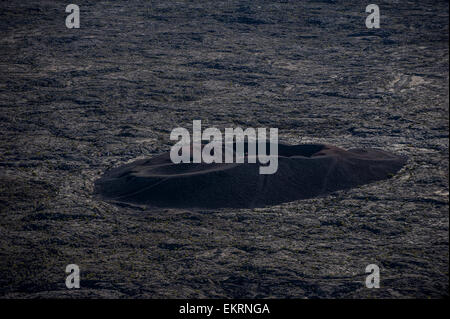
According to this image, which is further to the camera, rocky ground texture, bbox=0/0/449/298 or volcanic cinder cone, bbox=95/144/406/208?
volcanic cinder cone, bbox=95/144/406/208

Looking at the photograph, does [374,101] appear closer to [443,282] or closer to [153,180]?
[153,180]

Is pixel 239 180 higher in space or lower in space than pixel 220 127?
lower

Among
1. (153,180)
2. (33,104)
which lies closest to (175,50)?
(33,104)

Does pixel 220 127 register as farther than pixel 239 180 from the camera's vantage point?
Yes

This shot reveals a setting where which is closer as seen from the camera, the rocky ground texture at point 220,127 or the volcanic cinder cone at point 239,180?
the rocky ground texture at point 220,127
